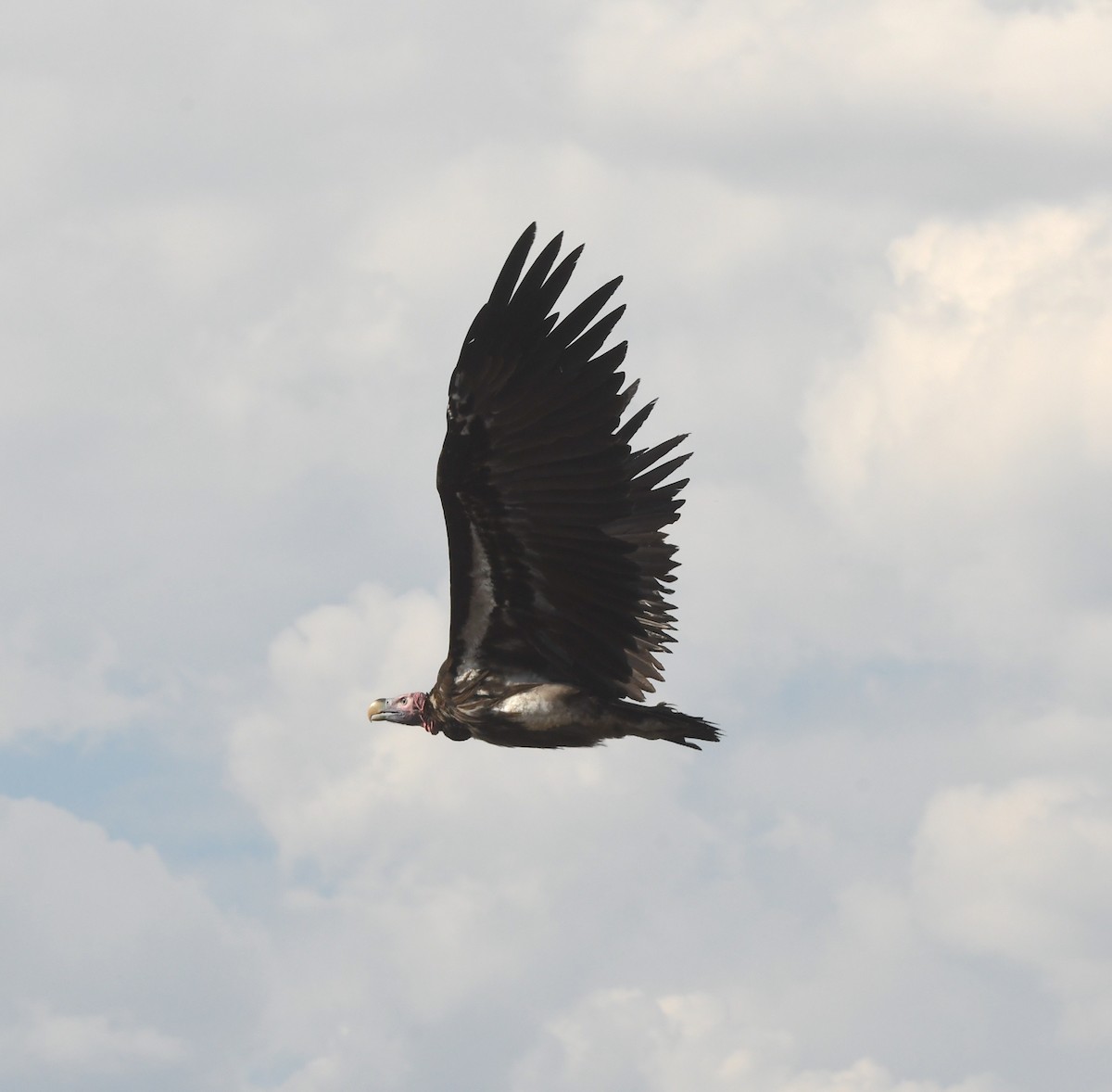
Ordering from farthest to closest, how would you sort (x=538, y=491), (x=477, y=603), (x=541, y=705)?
1. (x=541, y=705)
2. (x=477, y=603)
3. (x=538, y=491)

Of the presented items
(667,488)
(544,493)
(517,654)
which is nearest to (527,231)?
(544,493)

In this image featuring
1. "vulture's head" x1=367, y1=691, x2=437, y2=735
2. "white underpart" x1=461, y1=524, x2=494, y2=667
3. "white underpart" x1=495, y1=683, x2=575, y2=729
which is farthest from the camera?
"vulture's head" x1=367, y1=691, x2=437, y2=735

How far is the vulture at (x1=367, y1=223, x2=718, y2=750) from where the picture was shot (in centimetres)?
1953

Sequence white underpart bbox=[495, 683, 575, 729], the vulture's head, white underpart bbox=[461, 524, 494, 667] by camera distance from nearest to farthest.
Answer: white underpart bbox=[461, 524, 494, 667] → white underpart bbox=[495, 683, 575, 729] → the vulture's head

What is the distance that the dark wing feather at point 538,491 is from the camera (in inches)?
768

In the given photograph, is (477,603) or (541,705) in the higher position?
(477,603)

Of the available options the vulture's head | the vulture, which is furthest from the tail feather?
the vulture's head

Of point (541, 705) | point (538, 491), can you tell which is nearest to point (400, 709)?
point (541, 705)

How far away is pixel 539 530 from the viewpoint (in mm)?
20359

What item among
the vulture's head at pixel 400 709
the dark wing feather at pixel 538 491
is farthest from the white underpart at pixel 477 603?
the vulture's head at pixel 400 709

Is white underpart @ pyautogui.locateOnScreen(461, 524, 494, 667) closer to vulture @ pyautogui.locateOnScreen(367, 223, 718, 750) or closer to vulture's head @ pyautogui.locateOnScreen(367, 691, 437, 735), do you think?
vulture @ pyautogui.locateOnScreen(367, 223, 718, 750)

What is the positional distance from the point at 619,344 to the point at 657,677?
5451 millimetres

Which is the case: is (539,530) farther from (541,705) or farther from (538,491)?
(541,705)

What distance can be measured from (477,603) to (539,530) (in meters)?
1.20
